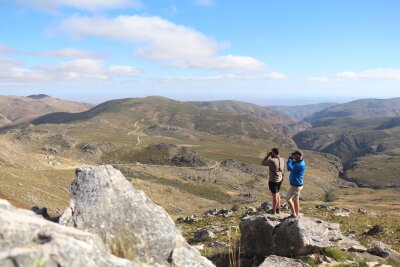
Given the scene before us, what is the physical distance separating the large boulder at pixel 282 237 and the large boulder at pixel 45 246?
10273 mm

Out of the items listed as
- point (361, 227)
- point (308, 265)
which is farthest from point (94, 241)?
point (361, 227)

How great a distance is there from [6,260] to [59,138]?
196m

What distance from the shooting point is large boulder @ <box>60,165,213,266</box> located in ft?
33.3

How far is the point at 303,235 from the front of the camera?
54.4ft

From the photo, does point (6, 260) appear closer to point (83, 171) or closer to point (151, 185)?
point (83, 171)

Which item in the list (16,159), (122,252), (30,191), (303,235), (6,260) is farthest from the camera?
(16,159)

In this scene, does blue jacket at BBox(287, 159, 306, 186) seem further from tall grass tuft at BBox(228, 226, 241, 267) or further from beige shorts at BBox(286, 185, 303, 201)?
tall grass tuft at BBox(228, 226, 241, 267)

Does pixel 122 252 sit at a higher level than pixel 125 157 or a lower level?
higher

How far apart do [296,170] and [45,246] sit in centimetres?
1470

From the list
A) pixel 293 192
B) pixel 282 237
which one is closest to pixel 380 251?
pixel 293 192

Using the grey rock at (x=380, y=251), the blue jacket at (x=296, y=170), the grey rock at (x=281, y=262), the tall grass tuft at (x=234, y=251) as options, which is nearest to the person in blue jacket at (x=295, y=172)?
the blue jacket at (x=296, y=170)

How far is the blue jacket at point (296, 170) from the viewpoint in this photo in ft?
64.7

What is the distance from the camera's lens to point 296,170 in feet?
65.0

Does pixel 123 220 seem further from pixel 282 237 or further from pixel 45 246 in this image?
pixel 282 237
